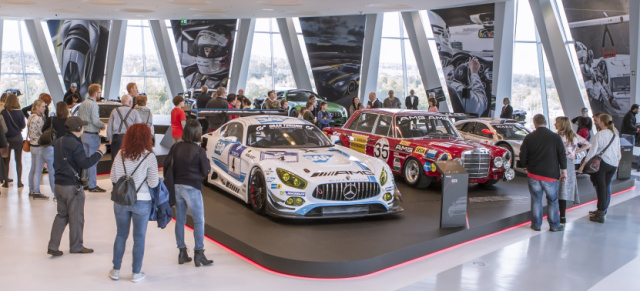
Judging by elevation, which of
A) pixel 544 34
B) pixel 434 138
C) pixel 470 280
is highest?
pixel 544 34

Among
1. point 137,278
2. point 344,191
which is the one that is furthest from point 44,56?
point 137,278

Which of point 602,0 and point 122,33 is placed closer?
point 602,0

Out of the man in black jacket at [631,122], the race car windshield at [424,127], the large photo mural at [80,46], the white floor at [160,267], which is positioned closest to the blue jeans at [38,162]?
the white floor at [160,267]

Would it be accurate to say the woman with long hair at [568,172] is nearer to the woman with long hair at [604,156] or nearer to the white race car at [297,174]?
the woman with long hair at [604,156]

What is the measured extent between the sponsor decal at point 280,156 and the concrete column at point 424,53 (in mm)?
15484

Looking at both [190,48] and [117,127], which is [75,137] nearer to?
[117,127]

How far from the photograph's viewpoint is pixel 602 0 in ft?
50.9

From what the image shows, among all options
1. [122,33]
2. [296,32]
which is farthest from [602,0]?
[122,33]

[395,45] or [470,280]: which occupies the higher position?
[395,45]

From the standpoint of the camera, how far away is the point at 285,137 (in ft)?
27.4

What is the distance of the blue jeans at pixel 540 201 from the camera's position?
7.62 metres

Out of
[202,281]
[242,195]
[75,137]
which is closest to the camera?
[202,281]

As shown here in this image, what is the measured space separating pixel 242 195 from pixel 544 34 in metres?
13.5

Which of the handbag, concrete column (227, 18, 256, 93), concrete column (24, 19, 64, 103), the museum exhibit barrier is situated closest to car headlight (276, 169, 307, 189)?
the museum exhibit barrier
